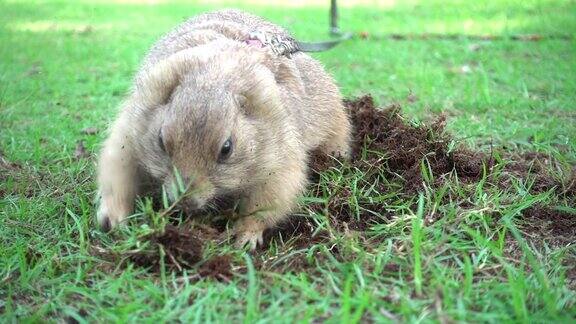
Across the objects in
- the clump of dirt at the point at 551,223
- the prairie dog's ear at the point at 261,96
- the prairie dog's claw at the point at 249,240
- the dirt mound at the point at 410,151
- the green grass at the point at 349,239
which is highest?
the prairie dog's ear at the point at 261,96

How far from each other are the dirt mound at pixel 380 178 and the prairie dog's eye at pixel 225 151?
0.36 meters

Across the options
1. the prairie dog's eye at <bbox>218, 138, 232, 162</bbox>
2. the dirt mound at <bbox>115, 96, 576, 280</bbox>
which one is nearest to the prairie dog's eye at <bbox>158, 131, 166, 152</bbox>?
the prairie dog's eye at <bbox>218, 138, 232, 162</bbox>

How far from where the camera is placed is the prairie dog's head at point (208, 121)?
325cm

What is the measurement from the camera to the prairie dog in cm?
328

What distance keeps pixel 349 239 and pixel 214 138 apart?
2.80 feet

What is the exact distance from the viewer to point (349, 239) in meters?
3.32

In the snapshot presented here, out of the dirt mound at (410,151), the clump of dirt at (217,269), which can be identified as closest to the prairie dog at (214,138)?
the clump of dirt at (217,269)

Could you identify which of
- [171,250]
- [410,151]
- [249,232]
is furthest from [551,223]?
[171,250]

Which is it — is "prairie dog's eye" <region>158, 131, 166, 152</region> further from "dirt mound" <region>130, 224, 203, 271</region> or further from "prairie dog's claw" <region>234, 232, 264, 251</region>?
"prairie dog's claw" <region>234, 232, 264, 251</region>

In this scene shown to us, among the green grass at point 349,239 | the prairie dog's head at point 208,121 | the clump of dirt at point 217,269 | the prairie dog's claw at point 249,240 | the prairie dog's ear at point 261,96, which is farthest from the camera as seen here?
the prairie dog's ear at point 261,96

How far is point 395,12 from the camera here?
42.9 feet

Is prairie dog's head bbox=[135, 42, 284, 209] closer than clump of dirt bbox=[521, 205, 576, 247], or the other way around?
Result: prairie dog's head bbox=[135, 42, 284, 209]

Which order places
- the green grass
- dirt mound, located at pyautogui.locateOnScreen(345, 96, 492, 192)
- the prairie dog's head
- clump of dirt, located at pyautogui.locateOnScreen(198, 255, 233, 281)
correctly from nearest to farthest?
the green grass
clump of dirt, located at pyautogui.locateOnScreen(198, 255, 233, 281)
the prairie dog's head
dirt mound, located at pyautogui.locateOnScreen(345, 96, 492, 192)

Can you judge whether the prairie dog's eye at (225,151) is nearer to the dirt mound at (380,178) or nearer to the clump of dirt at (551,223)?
the dirt mound at (380,178)
